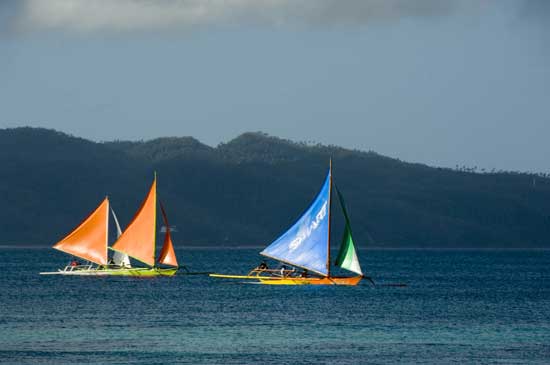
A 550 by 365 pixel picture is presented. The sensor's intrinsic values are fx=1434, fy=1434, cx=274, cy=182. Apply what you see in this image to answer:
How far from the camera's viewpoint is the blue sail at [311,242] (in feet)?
292

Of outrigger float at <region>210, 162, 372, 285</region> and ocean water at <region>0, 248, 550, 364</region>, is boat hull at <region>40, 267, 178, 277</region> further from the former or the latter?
outrigger float at <region>210, 162, 372, 285</region>

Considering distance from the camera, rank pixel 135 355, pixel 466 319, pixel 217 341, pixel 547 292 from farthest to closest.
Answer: pixel 547 292 < pixel 466 319 < pixel 217 341 < pixel 135 355

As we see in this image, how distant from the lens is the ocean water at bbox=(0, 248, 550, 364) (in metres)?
57.7

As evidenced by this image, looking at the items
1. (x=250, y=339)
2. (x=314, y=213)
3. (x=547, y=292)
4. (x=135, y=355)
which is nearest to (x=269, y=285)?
(x=314, y=213)

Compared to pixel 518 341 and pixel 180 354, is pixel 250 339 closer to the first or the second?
pixel 180 354

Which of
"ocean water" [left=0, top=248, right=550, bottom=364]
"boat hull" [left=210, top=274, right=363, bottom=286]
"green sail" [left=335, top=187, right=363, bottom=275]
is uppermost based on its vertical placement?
"green sail" [left=335, top=187, right=363, bottom=275]

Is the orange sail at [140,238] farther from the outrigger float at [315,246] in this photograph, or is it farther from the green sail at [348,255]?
the green sail at [348,255]

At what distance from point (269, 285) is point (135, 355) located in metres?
45.2

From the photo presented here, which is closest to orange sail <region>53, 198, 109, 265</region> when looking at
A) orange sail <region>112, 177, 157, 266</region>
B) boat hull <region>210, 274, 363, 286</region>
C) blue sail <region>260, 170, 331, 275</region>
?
orange sail <region>112, 177, 157, 266</region>

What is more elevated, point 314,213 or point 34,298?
point 314,213

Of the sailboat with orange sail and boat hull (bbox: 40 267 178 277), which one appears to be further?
boat hull (bbox: 40 267 178 277)

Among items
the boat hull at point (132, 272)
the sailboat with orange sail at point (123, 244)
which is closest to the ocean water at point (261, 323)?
the boat hull at point (132, 272)

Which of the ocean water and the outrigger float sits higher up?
the outrigger float

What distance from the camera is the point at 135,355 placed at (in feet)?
187
